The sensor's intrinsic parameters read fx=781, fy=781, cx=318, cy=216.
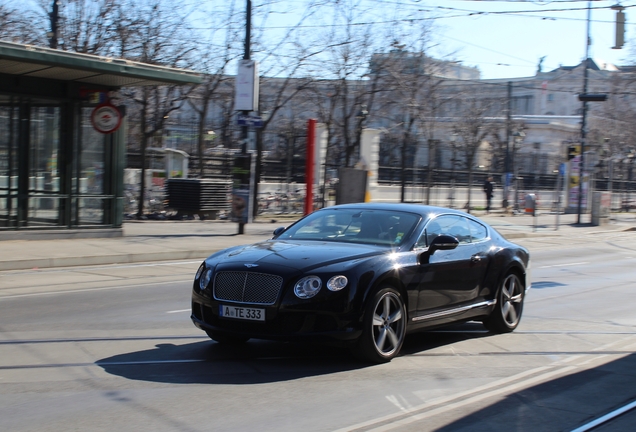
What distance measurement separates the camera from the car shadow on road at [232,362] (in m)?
6.50

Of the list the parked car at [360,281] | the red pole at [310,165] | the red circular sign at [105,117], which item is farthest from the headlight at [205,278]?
the red pole at [310,165]

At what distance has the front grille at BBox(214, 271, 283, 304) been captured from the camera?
22.1 feet

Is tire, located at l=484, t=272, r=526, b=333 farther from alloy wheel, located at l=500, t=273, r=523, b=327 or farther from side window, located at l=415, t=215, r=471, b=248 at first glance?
side window, located at l=415, t=215, r=471, b=248

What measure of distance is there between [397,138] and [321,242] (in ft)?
109

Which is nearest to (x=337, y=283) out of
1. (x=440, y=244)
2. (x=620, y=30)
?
(x=440, y=244)

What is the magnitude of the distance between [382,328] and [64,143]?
13.6m

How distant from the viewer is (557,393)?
253 inches

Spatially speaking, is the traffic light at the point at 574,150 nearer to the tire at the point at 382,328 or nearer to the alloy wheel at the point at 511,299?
the alloy wheel at the point at 511,299

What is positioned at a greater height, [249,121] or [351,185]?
[249,121]

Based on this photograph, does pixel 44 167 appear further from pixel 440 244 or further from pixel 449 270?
pixel 440 244

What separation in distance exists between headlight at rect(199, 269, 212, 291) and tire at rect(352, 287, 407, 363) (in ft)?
4.77

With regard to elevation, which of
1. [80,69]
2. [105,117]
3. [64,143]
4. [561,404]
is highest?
[80,69]

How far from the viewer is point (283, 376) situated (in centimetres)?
659

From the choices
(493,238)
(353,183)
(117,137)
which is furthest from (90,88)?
(493,238)
